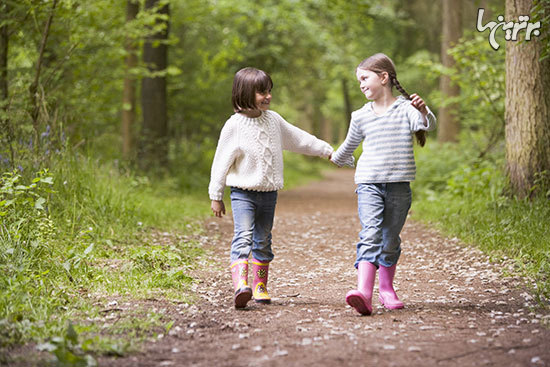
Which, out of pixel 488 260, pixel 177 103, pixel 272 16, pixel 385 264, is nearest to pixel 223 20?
pixel 272 16

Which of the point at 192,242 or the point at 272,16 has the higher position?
the point at 272,16

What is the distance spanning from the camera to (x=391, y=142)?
4391 mm

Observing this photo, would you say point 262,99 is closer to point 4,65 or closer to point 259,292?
point 259,292

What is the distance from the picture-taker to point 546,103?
7527mm

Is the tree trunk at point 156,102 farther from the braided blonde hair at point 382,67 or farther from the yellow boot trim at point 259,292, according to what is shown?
the braided blonde hair at point 382,67

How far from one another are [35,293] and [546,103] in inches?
243

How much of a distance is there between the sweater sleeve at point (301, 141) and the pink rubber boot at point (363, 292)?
1008mm

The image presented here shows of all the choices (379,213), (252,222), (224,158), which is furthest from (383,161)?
(224,158)

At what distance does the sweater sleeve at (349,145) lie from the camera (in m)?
4.56

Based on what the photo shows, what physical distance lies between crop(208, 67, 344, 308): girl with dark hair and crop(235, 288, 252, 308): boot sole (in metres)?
0.06

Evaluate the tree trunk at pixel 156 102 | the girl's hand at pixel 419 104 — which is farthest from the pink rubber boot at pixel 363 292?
the tree trunk at pixel 156 102

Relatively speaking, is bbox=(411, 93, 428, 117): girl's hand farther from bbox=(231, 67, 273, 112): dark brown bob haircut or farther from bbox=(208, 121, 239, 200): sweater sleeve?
bbox=(208, 121, 239, 200): sweater sleeve

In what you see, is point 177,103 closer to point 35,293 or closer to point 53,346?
point 35,293

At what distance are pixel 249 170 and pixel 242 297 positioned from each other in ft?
3.06
